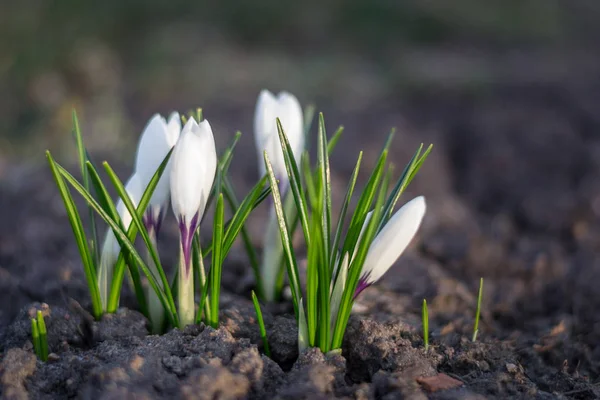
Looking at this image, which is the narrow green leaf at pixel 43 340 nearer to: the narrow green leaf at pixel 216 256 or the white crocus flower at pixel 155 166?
the white crocus flower at pixel 155 166

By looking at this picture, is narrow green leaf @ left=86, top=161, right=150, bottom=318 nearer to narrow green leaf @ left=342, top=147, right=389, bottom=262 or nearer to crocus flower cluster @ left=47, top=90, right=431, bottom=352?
crocus flower cluster @ left=47, top=90, right=431, bottom=352

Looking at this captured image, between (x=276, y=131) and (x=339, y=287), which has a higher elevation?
(x=276, y=131)

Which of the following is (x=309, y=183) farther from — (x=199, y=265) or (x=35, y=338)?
(x=35, y=338)

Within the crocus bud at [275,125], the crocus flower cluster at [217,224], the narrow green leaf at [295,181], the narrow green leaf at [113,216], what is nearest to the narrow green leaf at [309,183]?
the crocus flower cluster at [217,224]

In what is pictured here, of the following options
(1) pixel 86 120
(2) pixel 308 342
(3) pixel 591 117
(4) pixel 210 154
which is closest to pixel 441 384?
(2) pixel 308 342

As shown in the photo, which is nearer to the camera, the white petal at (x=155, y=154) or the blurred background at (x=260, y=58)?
the white petal at (x=155, y=154)

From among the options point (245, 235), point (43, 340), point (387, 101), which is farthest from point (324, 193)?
point (387, 101)

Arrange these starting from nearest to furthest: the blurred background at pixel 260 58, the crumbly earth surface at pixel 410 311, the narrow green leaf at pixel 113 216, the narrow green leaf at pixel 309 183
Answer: the narrow green leaf at pixel 309 183
the crumbly earth surface at pixel 410 311
the narrow green leaf at pixel 113 216
the blurred background at pixel 260 58
